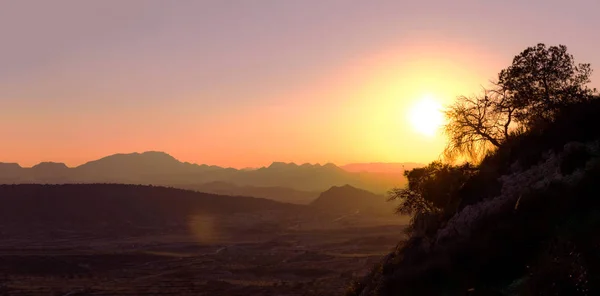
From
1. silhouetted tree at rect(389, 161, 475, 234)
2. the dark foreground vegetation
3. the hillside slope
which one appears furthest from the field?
the hillside slope

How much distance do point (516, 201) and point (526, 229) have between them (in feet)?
11.1

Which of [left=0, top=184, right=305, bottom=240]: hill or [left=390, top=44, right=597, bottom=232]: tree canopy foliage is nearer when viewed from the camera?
[left=390, top=44, right=597, bottom=232]: tree canopy foliage

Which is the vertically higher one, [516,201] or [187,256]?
[516,201]

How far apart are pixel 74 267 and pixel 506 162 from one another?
95465mm

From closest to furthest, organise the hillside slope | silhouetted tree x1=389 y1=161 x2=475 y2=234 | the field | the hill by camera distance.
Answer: the hillside slope → silhouetted tree x1=389 y1=161 x2=475 y2=234 → the field → the hill

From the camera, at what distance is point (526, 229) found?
45.6 ft

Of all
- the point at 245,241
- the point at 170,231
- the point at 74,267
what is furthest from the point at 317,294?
the point at 170,231

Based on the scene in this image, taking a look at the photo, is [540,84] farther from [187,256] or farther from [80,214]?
[80,214]

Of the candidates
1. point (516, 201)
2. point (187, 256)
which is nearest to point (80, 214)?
point (187, 256)

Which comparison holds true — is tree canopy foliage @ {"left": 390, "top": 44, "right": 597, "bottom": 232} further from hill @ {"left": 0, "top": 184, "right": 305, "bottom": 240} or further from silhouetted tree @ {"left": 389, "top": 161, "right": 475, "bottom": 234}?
hill @ {"left": 0, "top": 184, "right": 305, "bottom": 240}

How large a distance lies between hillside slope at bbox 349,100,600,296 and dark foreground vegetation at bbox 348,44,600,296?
4 centimetres

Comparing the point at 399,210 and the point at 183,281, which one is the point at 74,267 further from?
the point at 399,210

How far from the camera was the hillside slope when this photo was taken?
10328 millimetres

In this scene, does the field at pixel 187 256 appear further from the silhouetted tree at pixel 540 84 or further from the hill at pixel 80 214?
the silhouetted tree at pixel 540 84
